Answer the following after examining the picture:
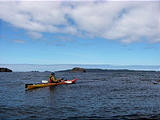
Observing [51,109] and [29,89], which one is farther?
[29,89]

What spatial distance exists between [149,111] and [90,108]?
5.67 metres

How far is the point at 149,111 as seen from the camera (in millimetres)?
15570

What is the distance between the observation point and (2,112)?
15.2 meters

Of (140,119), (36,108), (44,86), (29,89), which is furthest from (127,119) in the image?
(44,86)

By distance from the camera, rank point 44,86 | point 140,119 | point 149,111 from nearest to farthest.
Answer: point 140,119
point 149,111
point 44,86

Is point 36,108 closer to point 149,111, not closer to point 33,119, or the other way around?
point 33,119

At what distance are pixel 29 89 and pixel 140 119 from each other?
72.5 ft

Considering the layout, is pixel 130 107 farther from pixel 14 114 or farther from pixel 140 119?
pixel 14 114

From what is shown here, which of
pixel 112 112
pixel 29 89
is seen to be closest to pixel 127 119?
pixel 112 112

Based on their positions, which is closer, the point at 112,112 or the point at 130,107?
the point at 112,112

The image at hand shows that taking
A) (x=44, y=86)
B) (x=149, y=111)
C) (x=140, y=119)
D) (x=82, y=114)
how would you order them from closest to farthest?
1. (x=140, y=119)
2. (x=82, y=114)
3. (x=149, y=111)
4. (x=44, y=86)

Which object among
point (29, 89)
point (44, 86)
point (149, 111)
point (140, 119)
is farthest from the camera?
point (44, 86)

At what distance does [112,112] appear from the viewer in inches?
597

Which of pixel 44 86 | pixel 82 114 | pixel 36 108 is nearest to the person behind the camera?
pixel 82 114
